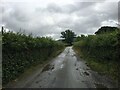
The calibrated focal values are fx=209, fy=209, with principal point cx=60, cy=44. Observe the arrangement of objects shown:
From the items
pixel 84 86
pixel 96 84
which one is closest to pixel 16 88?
pixel 84 86

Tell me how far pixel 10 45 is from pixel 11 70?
1705mm

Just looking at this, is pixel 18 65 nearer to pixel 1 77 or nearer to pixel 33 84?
pixel 1 77

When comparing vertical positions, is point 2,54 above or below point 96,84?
above

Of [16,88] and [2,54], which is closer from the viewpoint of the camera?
[16,88]

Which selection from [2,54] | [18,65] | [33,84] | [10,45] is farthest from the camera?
Answer: [18,65]

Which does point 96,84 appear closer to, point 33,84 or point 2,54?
point 33,84

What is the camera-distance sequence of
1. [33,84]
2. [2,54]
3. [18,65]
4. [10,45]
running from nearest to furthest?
[33,84], [2,54], [10,45], [18,65]

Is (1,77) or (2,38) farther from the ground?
(2,38)

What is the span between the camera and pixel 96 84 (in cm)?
1079

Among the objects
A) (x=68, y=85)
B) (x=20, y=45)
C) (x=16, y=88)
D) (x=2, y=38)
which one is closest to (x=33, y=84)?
(x=16, y=88)

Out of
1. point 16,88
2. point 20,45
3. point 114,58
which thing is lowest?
point 16,88

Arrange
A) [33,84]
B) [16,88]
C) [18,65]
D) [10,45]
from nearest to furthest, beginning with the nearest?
[16,88]
[33,84]
[10,45]
[18,65]

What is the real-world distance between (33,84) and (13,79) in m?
2.17

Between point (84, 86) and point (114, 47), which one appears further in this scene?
point (114, 47)
